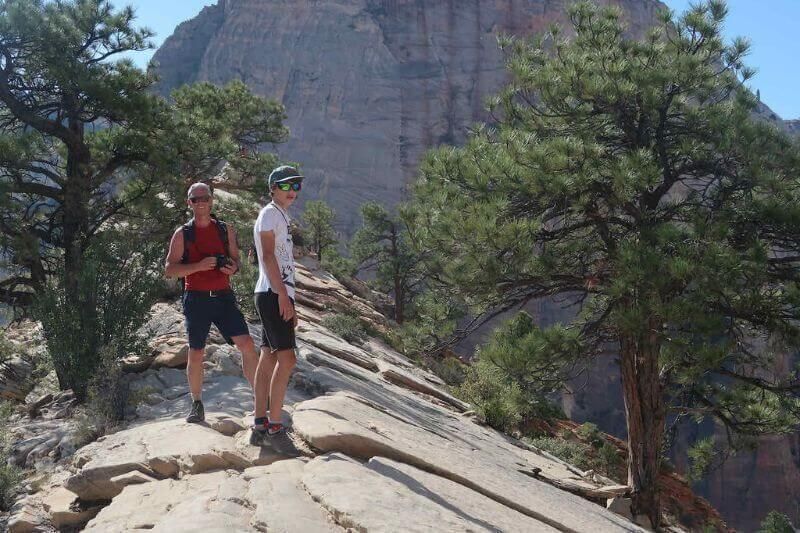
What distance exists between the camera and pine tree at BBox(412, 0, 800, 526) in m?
8.13

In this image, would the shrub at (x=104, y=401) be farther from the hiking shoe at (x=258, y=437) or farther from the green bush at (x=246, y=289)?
the green bush at (x=246, y=289)

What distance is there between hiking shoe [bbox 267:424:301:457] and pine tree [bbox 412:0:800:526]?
3.99 meters

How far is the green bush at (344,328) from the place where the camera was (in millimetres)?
14602

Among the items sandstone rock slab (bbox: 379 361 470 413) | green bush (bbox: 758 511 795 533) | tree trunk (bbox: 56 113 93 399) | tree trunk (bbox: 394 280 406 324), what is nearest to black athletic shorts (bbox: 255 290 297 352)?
tree trunk (bbox: 56 113 93 399)

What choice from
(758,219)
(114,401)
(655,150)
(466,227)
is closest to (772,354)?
(758,219)

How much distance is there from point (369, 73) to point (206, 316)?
A: 49.1 meters

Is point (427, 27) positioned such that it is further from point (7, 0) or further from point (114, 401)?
point (114, 401)

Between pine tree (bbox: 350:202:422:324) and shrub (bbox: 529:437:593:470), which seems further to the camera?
pine tree (bbox: 350:202:422:324)

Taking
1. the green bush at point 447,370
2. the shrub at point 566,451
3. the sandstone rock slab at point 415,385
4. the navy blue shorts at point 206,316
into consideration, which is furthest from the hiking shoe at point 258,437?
the green bush at point 447,370

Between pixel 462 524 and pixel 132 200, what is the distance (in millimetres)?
8064

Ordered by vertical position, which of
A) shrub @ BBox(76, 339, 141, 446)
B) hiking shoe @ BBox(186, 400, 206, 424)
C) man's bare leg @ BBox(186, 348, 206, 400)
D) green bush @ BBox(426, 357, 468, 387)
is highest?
man's bare leg @ BBox(186, 348, 206, 400)

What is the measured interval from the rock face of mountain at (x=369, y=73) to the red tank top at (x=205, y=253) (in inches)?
1709

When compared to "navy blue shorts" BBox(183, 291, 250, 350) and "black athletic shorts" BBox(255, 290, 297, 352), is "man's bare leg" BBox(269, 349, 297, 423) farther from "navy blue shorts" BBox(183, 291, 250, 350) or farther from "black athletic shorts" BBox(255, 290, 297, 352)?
A: "navy blue shorts" BBox(183, 291, 250, 350)

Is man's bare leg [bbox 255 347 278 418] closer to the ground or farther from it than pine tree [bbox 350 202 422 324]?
closer to the ground
